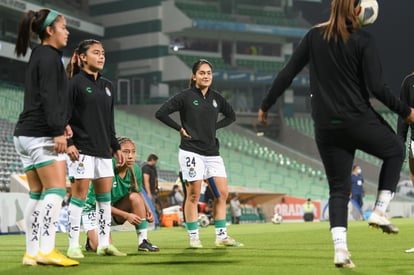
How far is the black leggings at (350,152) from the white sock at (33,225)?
8.07 feet

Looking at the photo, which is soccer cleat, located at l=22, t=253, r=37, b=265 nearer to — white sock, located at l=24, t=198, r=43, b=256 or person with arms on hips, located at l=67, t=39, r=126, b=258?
white sock, located at l=24, t=198, r=43, b=256

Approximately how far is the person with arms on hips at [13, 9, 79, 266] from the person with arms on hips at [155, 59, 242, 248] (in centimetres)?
348

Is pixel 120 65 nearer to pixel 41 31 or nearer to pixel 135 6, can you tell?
pixel 135 6

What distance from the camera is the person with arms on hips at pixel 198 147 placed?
10312 millimetres

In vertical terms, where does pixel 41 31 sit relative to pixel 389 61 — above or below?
below

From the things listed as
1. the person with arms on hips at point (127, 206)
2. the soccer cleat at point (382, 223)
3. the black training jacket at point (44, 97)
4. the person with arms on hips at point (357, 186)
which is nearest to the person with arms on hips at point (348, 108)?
the soccer cleat at point (382, 223)

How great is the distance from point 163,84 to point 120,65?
14.0ft

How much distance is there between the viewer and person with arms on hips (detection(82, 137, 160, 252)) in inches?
376

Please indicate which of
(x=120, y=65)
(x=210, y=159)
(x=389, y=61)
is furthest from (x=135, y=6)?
(x=210, y=159)

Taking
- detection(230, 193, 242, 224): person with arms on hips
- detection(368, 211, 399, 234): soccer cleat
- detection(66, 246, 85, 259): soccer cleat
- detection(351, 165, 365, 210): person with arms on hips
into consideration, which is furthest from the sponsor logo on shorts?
detection(230, 193, 242, 224): person with arms on hips

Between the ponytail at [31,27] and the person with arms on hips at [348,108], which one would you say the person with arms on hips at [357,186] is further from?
the ponytail at [31,27]

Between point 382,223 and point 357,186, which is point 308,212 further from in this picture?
point 382,223

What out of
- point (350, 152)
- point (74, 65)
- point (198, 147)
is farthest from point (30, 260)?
point (198, 147)

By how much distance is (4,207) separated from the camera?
750 inches
